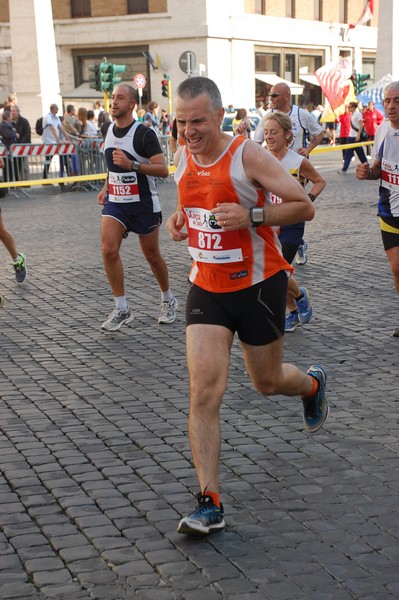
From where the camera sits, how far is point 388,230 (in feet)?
25.4

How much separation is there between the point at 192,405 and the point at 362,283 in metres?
6.24

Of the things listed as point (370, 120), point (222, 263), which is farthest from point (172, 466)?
point (370, 120)

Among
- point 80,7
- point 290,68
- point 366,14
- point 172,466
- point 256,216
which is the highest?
point 80,7

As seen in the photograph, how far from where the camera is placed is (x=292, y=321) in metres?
8.29

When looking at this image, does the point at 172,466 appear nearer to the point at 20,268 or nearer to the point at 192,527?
the point at 192,527

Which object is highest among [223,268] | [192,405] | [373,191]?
[223,268]

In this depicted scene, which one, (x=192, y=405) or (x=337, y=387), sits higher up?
(x=192, y=405)

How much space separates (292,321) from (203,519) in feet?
13.8

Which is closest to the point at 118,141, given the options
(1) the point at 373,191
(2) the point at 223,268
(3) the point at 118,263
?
(3) the point at 118,263

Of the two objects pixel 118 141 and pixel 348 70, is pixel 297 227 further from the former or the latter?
pixel 348 70

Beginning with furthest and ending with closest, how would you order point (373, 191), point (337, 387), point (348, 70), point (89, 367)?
point (348, 70)
point (373, 191)
point (89, 367)
point (337, 387)

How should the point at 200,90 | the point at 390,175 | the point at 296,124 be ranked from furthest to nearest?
the point at 296,124
the point at 390,175
the point at 200,90

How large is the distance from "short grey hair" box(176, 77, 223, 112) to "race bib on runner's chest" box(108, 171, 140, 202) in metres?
Result: 3.96

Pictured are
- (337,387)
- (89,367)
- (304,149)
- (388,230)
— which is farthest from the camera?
(304,149)
